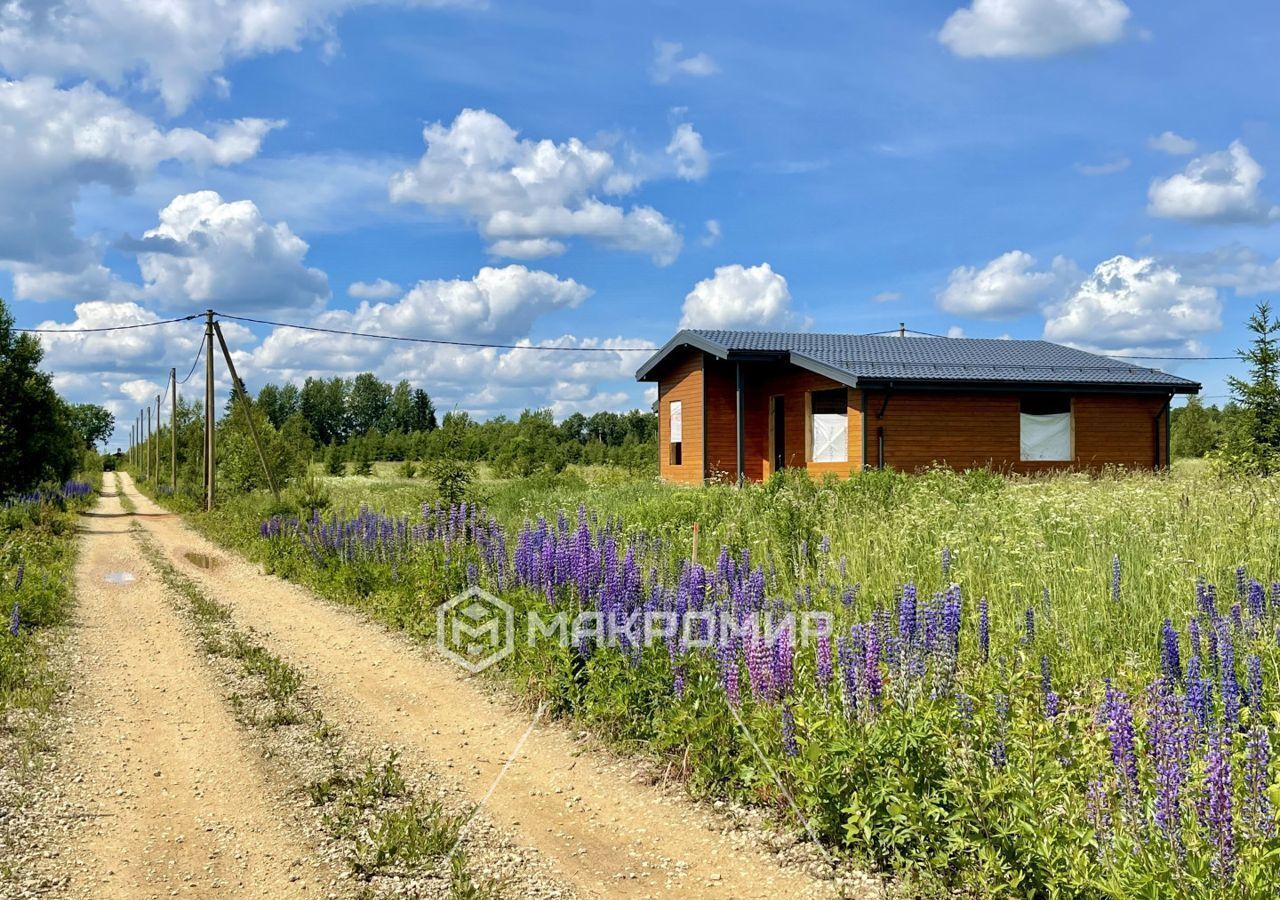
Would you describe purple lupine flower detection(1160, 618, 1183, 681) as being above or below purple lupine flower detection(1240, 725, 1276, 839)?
above

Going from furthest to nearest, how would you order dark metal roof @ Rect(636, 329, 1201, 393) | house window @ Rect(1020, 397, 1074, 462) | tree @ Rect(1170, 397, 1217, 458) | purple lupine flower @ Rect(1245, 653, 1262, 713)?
1. tree @ Rect(1170, 397, 1217, 458)
2. house window @ Rect(1020, 397, 1074, 462)
3. dark metal roof @ Rect(636, 329, 1201, 393)
4. purple lupine flower @ Rect(1245, 653, 1262, 713)

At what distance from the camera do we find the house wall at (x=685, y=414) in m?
22.8

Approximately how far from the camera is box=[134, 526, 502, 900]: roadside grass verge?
12.5 feet

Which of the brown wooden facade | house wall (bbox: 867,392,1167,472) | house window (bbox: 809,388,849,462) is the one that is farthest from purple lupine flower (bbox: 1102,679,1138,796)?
house window (bbox: 809,388,849,462)

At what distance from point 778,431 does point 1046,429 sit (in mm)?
6365

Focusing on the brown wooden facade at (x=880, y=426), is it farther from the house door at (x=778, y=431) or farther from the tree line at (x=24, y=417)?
the tree line at (x=24, y=417)

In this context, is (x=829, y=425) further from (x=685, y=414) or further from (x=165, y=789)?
(x=165, y=789)

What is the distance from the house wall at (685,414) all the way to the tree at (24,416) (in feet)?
54.4

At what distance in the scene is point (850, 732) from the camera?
12.9 feet

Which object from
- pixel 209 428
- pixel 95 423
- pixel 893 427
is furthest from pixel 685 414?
pixel 95 423

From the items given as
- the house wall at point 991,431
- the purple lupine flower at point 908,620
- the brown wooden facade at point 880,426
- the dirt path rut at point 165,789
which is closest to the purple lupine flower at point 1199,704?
the purple lupine flower at point 908,620

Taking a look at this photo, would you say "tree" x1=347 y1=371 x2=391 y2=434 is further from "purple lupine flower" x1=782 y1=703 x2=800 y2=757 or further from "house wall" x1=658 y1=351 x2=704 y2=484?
"purple lupine flower" x1=782 y1=703 x2=800 y2=757

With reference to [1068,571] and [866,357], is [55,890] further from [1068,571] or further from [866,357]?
[866,357]

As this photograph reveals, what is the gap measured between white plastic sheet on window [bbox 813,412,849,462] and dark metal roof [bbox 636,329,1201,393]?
1.39m
